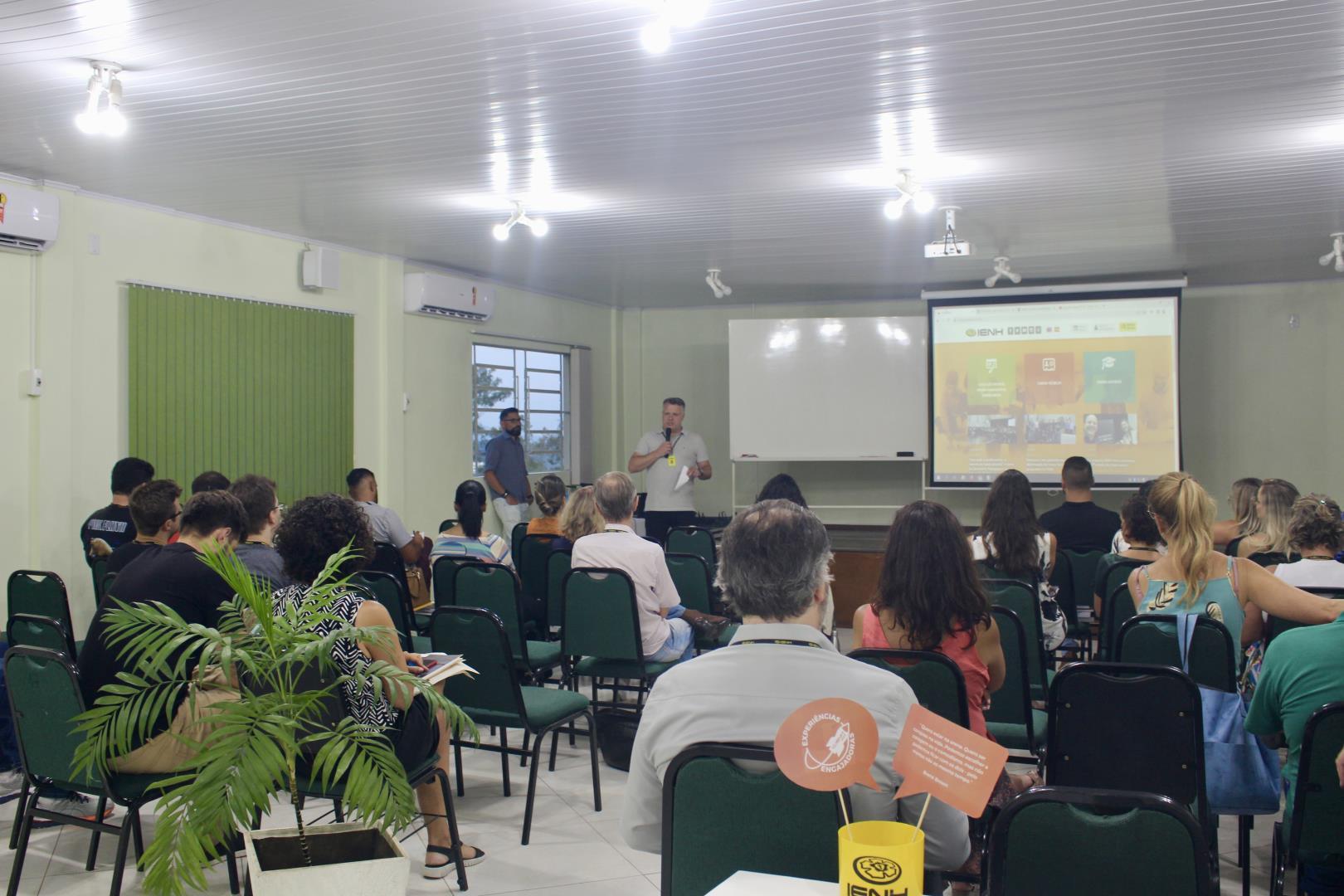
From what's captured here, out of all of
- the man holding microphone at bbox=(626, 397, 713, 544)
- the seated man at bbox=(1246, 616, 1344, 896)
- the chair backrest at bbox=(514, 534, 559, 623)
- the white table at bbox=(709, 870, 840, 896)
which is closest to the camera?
the white table at bbox=(709, 870, 840, 896)

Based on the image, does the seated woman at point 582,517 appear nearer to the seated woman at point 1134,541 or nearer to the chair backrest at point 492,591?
the chair backrest at point 492,591

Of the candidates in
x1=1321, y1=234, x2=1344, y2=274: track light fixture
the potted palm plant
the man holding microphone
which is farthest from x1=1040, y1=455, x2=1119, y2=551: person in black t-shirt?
the potted palm plant

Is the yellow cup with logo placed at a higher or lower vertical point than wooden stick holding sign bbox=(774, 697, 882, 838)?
lower

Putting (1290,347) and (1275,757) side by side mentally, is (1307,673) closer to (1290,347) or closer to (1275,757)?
(1275,757)

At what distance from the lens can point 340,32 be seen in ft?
11.2

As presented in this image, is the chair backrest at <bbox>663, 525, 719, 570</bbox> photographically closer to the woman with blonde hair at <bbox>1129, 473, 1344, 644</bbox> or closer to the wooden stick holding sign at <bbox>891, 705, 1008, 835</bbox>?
the woman with blonde hair at <bbox>1129, 473, 1344, 644</bbox>

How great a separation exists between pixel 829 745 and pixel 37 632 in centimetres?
282

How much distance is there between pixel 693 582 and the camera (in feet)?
16.2

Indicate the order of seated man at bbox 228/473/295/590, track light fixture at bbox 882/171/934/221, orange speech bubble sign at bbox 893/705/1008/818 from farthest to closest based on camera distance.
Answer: track light fixture at bbox 882/171/934/221 → seated man at bbox 228/473/295/590 → orange speech bubble sign at bbox 893/705/1008/818

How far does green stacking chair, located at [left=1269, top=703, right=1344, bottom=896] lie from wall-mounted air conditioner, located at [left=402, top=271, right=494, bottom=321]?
6435mm

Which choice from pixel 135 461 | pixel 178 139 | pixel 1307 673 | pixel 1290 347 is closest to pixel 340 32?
pixel 178 139

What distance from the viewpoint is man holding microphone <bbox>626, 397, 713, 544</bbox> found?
28.7 ft

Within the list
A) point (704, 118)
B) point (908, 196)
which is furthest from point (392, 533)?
point (908, 196)

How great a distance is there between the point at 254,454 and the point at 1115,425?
637cm
